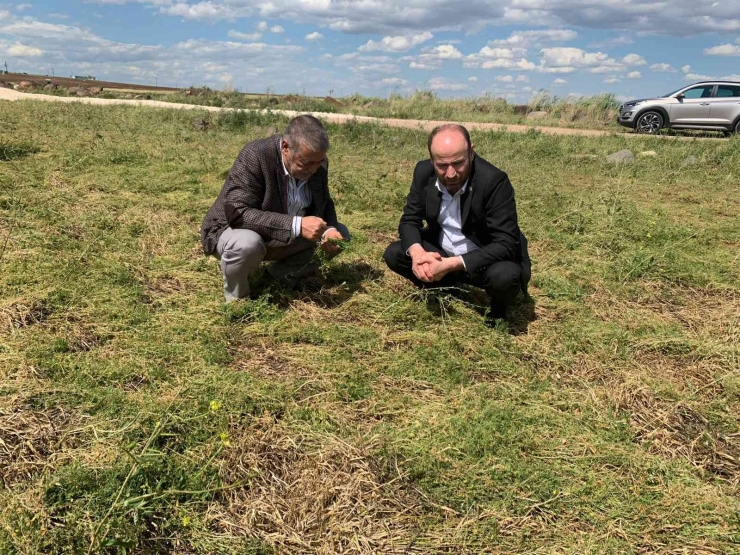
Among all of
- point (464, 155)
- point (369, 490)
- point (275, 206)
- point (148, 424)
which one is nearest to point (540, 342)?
point (464, 155)

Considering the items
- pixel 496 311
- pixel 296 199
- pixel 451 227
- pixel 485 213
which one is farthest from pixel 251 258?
pixel 496 311

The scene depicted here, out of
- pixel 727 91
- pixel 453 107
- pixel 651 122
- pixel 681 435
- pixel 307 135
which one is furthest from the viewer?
pixel 453 107

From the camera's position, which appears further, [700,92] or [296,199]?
[700,92]

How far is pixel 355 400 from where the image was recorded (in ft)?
8.76

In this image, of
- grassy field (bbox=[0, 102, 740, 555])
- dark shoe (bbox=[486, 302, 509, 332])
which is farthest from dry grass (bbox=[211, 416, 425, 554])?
dark shoe (bbox=[486, 302, 509, 332])

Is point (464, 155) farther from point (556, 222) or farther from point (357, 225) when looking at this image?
point (556, 222)

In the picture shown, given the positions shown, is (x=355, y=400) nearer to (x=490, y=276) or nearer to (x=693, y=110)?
(x=490, y=276)

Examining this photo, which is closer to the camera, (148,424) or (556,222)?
(148,424)

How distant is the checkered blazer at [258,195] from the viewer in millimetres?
3256

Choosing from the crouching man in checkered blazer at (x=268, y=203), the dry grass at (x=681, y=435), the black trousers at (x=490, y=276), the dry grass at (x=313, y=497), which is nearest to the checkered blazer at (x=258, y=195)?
the crouching man in checkered blazer at (x=268, y=203)

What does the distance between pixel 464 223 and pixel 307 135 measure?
1.13 metres

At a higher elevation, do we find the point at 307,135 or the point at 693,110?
the point at 693,110

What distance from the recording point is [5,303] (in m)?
3.09

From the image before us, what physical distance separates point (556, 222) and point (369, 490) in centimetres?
442
